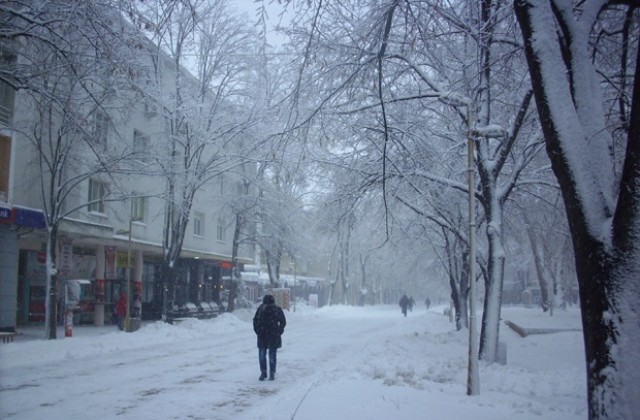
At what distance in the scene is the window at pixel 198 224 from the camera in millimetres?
36562

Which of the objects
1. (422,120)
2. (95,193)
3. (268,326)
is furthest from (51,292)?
(422,120)

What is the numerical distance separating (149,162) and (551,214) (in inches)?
568

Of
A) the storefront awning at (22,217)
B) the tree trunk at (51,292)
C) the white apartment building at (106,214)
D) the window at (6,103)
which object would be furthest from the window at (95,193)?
the tree trunk at (51,292)

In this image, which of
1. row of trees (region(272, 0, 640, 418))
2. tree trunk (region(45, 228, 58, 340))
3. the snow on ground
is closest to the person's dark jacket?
the snow on ground

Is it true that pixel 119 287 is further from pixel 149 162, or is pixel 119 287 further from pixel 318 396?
pixel 318 396

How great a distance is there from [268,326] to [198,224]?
1030 inches

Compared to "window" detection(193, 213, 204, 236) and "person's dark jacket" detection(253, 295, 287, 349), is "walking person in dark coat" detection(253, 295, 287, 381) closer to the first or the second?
"person's dark jacket" detection(253, 295, 287, 349)

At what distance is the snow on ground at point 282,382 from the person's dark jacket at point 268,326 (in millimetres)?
836

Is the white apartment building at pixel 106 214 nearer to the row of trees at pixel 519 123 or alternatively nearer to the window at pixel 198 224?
the window at pixel 198 224

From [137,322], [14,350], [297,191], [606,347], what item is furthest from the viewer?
[297,191]

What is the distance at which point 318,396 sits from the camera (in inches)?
361

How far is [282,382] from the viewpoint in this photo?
1186cm

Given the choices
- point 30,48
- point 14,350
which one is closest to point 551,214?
point 30,48

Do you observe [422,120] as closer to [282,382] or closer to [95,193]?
[282,382]
